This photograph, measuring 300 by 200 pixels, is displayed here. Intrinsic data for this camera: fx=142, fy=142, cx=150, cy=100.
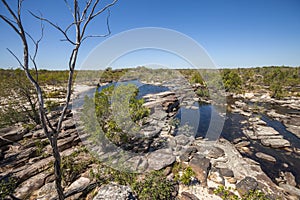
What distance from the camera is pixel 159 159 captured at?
6.13 meters

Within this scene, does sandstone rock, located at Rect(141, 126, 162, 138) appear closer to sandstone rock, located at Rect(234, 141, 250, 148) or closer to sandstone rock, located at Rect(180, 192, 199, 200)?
sandstone rock, located at Rect(180, 192, 199, 200)

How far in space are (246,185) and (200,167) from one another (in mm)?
1525

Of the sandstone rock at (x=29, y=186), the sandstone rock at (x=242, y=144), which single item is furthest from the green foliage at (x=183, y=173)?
the sandstone rock at (x=29, y=186)

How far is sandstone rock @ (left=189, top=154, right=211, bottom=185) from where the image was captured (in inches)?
206

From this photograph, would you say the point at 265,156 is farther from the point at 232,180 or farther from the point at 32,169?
the point at 32,169

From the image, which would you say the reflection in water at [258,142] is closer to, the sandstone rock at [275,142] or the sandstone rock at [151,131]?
the sandstone rock at [275,142]

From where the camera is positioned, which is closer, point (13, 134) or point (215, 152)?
point (215, 152)

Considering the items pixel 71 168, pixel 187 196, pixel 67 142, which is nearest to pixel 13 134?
pixel 67 142

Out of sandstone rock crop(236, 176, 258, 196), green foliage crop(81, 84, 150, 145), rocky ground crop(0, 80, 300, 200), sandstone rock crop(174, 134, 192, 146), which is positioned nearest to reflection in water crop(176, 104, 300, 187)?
rocky ground crop(0, 80, 300, 200)

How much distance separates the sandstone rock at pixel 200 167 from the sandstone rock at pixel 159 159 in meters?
0.84

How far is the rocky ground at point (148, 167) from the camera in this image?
447 centimetres

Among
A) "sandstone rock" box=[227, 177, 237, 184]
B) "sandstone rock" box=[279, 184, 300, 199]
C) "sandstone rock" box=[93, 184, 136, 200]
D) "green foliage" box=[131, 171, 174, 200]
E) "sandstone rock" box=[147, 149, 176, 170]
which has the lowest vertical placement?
"sandstone rock" box=[279, 184, 300, 199]

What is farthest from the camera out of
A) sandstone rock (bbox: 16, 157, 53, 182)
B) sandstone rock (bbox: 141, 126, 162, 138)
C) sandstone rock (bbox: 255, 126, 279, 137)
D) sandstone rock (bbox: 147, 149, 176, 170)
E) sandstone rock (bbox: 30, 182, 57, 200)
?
sandstone rock (bbox: 255, 126, 279, 137)

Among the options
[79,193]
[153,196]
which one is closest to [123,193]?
[153,196]
